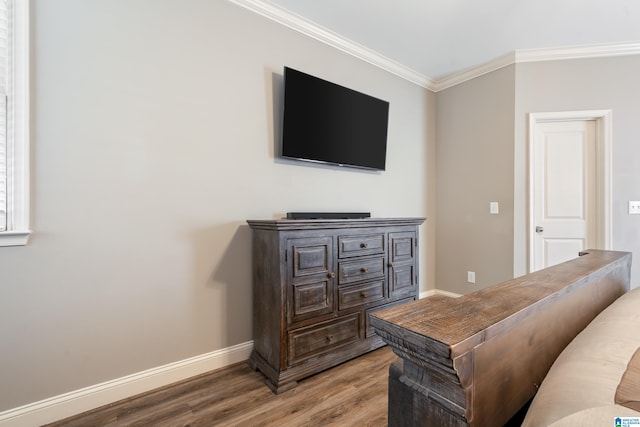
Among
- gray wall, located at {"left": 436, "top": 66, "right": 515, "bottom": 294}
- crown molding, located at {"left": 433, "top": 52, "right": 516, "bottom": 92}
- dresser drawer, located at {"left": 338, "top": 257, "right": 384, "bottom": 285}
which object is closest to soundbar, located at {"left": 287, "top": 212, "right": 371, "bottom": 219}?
dresser drawer, located at {"left": 338, "top": 257, "right": 384, "bottom": 285}

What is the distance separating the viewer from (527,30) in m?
2.58

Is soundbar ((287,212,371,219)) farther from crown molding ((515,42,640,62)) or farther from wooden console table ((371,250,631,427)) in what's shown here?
crown molding ((515,42,640,62))

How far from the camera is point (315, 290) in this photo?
1.94 metres

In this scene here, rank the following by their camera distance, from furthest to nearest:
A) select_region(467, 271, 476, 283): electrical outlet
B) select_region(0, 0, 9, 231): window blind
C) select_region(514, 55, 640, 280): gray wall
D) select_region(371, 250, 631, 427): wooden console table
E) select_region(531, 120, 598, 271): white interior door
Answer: select_region(467, 271, 476, 283): electrical outlet < select_region(531, 120, 598, 271): white interior door < select_region(514, 55, 640, 280): gray wall < select_region(0, 0, 9, 231): window blind < select_region(371, 250, 631, 427): wooden console table

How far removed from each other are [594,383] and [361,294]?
1.71 meters

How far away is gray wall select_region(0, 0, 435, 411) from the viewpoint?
1.51 meters

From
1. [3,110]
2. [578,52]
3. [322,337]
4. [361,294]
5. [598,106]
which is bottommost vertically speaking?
[322,337]

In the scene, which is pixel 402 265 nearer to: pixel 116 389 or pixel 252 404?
pixel 252 404

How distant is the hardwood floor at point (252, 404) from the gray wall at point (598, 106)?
7.25 ft

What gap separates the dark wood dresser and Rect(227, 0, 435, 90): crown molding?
1.62 meters

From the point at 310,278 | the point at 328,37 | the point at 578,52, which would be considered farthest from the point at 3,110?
the point at 578,52

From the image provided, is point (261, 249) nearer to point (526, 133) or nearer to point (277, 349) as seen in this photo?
point (277, 349)

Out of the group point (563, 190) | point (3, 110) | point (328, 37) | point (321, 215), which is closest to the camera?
point (3, 110)

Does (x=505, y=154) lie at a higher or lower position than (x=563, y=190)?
higher
